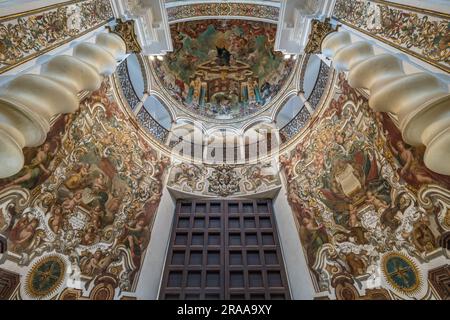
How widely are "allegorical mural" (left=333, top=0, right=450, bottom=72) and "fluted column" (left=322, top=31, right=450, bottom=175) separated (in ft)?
1.08

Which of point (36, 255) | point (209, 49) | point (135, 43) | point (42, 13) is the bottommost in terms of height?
point (36, 255)

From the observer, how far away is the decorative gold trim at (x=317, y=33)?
Result: 456 centimetres

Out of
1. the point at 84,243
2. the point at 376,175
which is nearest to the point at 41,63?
the point at 84,243

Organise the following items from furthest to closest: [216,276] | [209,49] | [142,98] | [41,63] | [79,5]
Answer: [209,49] → [142,98] → [216,276] → [79,5] → [41,63]

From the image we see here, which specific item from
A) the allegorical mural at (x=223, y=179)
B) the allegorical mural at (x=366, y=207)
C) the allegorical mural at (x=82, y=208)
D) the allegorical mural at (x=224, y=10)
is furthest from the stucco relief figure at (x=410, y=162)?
the allegorical mural at (x=224, y=10)

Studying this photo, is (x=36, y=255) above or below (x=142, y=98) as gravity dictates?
below

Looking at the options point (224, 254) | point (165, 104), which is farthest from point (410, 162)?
point (165, 104)

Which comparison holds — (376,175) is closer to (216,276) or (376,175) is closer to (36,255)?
(216,276)

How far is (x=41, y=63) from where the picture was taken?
10.6 feet

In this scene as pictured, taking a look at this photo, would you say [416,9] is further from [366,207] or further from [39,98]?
[39,98]

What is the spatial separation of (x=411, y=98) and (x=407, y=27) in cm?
152

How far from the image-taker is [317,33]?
471 cm

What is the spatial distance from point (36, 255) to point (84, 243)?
85cm

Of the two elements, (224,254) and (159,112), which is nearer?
(224,254)
